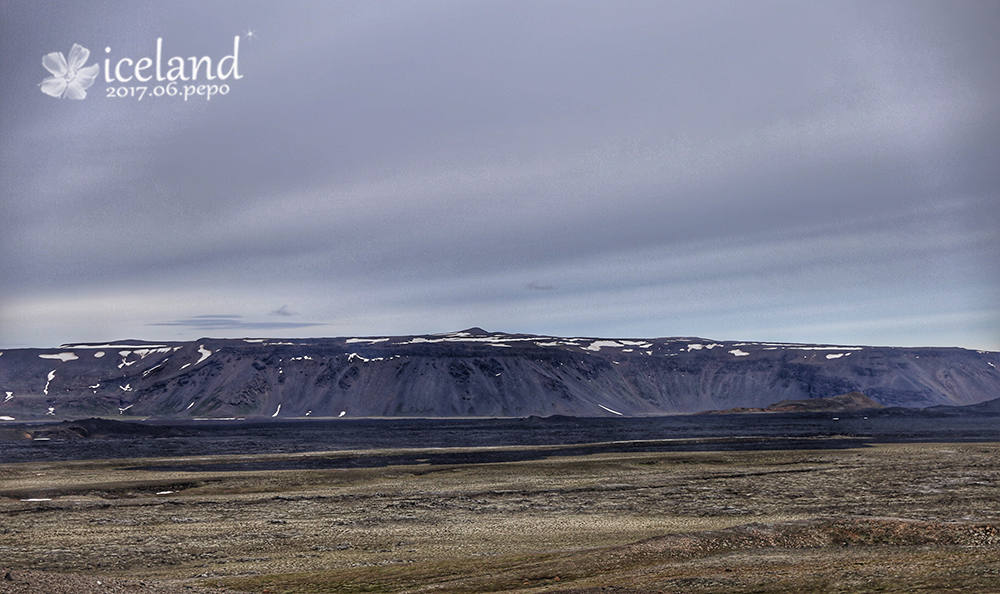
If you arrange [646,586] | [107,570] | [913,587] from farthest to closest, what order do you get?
[107,570], [646,586], [913,587]

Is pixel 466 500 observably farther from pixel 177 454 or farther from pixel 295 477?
pixel 177 454

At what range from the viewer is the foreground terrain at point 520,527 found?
1933cm

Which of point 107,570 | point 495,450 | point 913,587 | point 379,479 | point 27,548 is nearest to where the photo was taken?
point 913,587

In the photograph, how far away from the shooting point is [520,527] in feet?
106

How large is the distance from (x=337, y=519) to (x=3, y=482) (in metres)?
32.3

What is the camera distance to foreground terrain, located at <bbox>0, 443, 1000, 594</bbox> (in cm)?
1933

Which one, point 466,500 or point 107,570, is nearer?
point 107,570

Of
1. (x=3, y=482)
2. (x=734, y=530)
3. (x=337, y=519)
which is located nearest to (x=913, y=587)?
(x=734, y=530)

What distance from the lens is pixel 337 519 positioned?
35125 mm

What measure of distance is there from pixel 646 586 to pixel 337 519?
2022 cm

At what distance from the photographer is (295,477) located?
55.9 m

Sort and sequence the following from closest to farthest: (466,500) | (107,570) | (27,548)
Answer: (107,570)
(27,548)
(466,500)

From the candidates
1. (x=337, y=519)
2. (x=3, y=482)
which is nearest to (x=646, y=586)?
(x=337, y=519)

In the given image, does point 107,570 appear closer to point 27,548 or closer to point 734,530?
point 27,548
